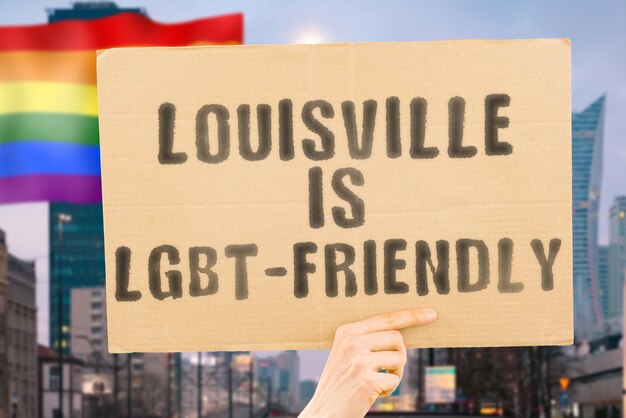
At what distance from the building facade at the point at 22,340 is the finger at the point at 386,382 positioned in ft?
359

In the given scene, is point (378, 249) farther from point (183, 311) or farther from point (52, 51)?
point (52, 51)

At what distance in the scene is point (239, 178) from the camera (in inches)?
119

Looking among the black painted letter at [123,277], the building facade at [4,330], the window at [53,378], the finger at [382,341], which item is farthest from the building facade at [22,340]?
the finger at [382,341]

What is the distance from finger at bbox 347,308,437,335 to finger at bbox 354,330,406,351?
22 mm

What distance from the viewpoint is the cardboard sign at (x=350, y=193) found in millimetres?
3004

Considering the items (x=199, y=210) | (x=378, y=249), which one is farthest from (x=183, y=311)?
(x=378, y=249)

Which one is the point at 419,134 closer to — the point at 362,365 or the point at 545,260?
the point at 545,260

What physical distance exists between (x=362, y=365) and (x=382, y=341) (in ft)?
0.43

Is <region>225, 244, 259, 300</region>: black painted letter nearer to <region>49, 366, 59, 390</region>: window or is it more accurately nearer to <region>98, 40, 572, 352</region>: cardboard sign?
<region>98, 40, 572, 352</region>: cardboard sign

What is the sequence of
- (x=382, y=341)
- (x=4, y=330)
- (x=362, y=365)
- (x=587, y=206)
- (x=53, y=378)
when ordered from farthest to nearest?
(x=587, y=206), (x=53, y=378), (x=4, y=330), (x=382, y=341), (x=362, y=365)

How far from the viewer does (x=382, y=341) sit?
2900mm

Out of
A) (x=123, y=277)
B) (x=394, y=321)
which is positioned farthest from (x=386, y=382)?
(x=123, y=277)

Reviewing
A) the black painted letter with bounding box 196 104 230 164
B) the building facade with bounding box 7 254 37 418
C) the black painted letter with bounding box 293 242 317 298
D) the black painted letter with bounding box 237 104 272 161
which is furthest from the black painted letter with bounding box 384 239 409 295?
the building facade with bounding box 7 254 37 418

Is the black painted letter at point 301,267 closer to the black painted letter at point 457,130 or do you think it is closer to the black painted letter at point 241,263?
the black painted letter at point 241,263
